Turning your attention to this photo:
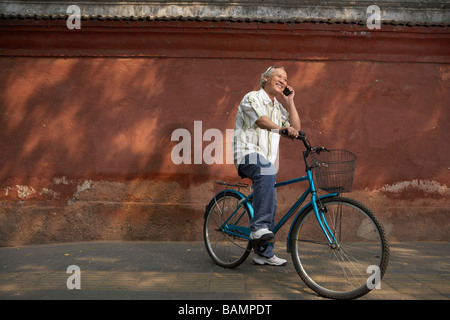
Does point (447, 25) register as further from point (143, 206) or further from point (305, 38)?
point (143, 206)

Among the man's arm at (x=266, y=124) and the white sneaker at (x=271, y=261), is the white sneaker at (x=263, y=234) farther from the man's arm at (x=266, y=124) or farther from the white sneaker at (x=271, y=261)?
the man's arm at (x=266, y=124)

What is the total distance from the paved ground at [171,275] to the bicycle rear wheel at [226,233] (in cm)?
14

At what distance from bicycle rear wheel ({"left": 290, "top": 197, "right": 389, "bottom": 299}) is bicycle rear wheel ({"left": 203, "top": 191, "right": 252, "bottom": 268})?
2.51 ft

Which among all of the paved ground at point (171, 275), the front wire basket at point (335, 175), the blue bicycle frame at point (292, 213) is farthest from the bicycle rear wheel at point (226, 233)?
the front wire basket at point (335, 175)

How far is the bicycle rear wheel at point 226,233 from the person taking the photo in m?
4.55

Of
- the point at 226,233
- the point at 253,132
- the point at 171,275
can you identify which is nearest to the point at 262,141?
the point at 253,132

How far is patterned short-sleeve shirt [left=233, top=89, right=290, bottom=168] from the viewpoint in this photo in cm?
430

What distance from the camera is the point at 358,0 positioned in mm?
8023

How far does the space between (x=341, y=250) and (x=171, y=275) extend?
176cm

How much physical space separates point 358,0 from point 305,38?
2153 mm

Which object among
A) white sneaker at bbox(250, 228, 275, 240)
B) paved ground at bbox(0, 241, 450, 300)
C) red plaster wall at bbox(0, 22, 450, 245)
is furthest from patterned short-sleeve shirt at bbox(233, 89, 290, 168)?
red plaster wall at bbox(0, 22, 450, 245)

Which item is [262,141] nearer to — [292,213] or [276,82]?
[276,82]
